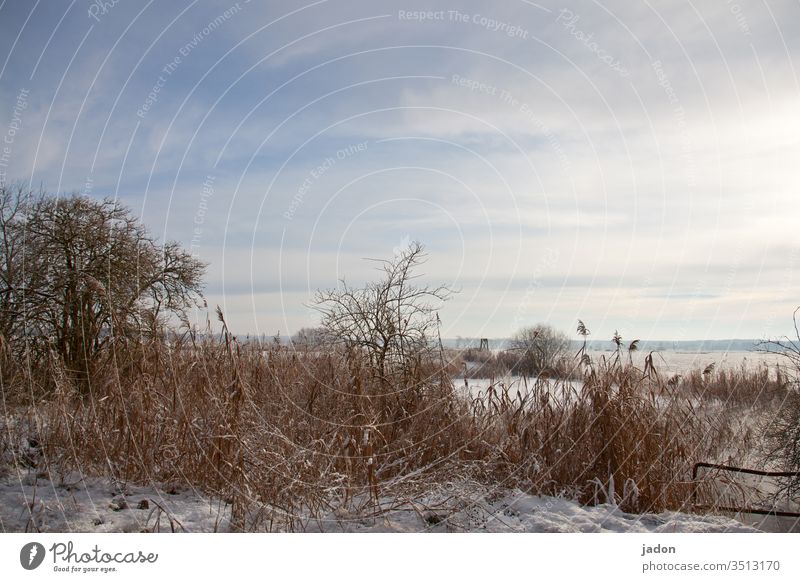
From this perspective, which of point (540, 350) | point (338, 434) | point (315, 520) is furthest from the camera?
point (540, 350)

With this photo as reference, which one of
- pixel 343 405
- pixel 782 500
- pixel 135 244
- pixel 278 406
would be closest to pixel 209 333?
pixel 278 406

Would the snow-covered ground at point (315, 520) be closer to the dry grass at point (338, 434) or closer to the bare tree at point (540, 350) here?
the dry grass at point (338, 434)

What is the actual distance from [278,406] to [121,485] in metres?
1.92

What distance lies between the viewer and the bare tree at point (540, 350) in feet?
25.0

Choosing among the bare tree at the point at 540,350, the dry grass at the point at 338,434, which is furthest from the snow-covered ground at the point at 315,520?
the bare tree at the point at 540,350

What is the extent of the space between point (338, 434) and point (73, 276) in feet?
20.4

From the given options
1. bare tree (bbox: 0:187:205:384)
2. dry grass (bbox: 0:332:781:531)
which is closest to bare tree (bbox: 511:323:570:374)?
dry grass (bbox: 0:332:781:531)

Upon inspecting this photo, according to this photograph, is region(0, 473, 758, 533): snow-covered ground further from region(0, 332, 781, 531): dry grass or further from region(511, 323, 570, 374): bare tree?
region(511, 323, 570, 374): bare tree

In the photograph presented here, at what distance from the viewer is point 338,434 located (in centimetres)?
570

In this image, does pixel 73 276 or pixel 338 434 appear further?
pixel 73 276

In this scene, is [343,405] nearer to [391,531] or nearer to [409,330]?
[409,330]

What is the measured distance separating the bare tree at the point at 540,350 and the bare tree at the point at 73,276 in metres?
4.87

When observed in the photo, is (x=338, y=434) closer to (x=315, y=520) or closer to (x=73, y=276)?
(x=315, y=520)

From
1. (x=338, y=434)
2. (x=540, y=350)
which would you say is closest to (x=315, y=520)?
(x=338, y=434)
